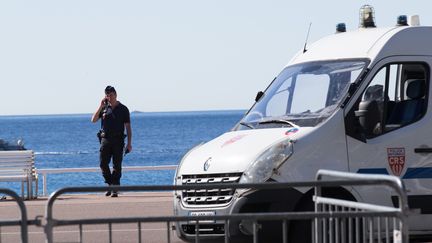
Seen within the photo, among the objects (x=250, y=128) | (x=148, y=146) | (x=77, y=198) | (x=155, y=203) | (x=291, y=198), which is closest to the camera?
(x=291, y=198)

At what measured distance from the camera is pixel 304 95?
550 inches

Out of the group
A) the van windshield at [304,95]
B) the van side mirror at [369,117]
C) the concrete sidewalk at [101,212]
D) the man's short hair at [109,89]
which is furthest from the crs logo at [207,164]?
the man's short hair at [109,89]

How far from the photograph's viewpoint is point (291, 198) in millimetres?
12820

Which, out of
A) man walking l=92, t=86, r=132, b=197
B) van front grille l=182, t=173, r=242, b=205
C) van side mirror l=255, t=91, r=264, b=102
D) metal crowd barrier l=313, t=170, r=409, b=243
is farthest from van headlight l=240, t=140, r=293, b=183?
man walking l=92, t=86, r=132, b=197

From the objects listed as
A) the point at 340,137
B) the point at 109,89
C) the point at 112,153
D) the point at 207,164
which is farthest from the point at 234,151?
the point at 112,153

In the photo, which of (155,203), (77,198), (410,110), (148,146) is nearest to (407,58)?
(410,110)

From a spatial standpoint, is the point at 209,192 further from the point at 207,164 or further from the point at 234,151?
the point at 234,151

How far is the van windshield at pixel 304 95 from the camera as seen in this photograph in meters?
13.5

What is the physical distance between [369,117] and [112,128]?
8610mm

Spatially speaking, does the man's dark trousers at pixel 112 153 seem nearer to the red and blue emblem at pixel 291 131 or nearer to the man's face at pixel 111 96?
the man's face at pixel 111 96

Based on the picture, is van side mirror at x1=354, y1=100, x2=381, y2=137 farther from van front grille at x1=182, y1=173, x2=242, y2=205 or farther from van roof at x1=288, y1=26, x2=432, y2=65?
van front grille at x1=182, y1=173, x2=242, y2=205

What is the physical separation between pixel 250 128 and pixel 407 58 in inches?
70.3

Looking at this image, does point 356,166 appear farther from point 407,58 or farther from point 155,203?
point 155,203

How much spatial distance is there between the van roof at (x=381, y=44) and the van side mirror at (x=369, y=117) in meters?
0.57
